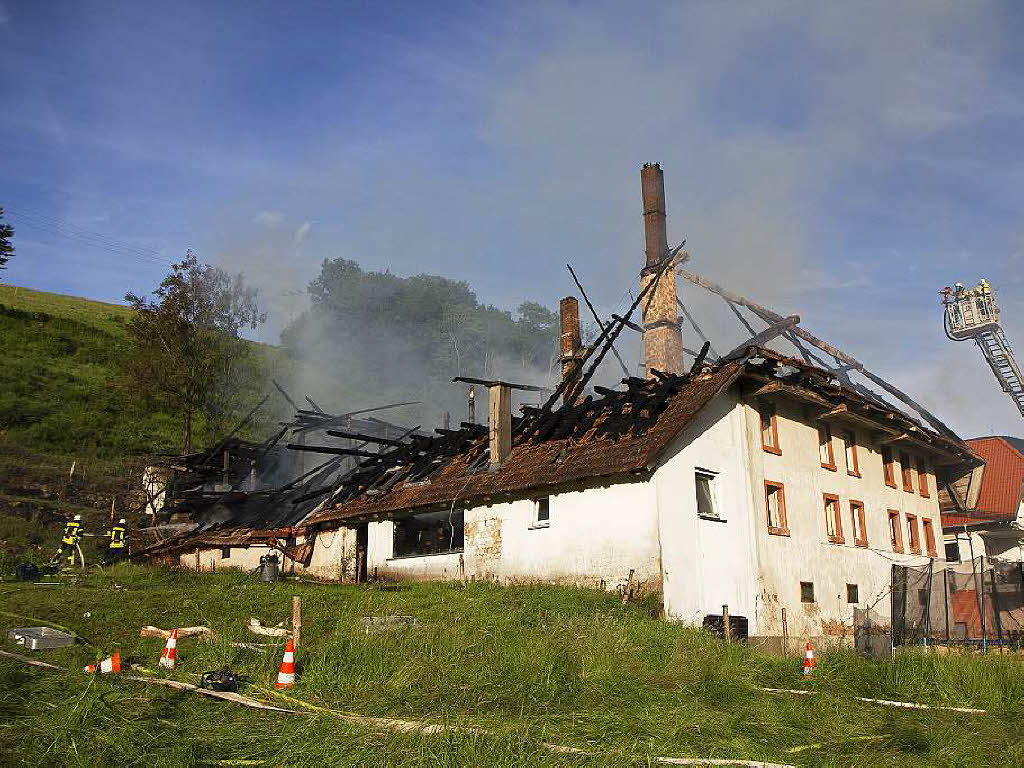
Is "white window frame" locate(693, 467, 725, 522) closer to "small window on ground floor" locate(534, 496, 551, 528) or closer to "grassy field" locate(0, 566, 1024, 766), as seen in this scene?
"small window on ground floor" locate(534, 496, 551, 528)

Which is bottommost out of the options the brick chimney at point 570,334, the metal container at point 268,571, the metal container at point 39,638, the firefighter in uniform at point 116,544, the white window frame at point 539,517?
the metal container at point 39,638

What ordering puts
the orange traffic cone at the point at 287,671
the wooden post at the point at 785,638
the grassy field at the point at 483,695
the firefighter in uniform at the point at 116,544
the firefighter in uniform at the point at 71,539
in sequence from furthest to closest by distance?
the firefighter in uniform at the point at 116,544 → the firefighter in uniform at the point at 71,539 → the wooden post at the point at 785,638 → the orange traffic cone at the point at 287,671 → the grassy field at the point at 483,695

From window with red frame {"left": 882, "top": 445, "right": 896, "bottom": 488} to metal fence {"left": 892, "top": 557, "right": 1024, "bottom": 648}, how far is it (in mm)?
7585

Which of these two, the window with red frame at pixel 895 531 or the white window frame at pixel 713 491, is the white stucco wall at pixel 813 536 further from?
the white window frame at pixel 713 491

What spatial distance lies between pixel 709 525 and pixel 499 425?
6.29 metres

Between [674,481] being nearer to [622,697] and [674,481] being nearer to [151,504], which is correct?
[622,697]

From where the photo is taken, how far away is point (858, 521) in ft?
81.5

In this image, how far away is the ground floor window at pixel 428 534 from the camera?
2245 centimetres

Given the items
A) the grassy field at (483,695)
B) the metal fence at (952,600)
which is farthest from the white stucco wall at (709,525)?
the metal fence at (952,600)

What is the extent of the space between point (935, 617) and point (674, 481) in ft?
23.2

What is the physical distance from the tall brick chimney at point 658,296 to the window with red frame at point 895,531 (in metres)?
8.83

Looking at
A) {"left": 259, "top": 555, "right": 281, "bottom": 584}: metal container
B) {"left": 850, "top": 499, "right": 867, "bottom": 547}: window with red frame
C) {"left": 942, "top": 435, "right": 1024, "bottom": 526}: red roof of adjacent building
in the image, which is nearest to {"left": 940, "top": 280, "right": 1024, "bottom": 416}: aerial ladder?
{"left": 942, "top": 435, "right": 1024, "bottom": 526}: red roof of adjacent building

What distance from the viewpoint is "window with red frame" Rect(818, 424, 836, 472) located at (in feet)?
79.6

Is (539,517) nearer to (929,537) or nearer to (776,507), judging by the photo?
(776,507)
